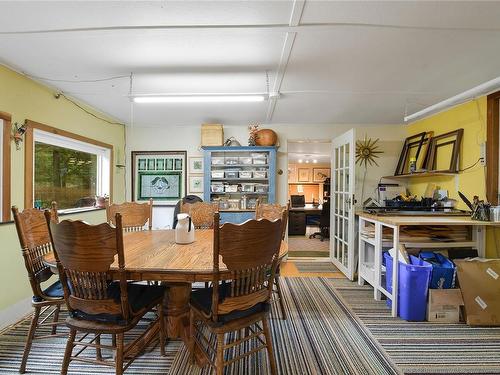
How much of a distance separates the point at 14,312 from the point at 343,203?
399cm

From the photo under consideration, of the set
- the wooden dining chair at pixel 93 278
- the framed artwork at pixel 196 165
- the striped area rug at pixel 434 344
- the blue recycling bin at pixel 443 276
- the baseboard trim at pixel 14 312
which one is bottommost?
the striped area rug at pixel 434 344

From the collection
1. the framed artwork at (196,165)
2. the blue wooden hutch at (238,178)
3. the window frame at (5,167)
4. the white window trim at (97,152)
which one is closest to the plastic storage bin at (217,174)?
the blue wooden hutch at (238,178)

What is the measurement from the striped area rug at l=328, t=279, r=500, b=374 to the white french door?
1001 mm

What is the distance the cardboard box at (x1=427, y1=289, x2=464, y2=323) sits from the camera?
2.38 meters

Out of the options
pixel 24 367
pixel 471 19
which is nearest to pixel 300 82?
pixel 471 19

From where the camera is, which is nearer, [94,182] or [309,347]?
[309,347]

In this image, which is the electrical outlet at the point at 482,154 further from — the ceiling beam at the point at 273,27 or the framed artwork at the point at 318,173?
the framed artwork at the point at 318,173

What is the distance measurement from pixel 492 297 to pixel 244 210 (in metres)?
3.00

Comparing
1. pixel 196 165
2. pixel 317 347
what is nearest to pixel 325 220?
pixel 196 165

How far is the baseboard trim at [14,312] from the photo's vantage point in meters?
2.27

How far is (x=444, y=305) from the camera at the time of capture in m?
2.39

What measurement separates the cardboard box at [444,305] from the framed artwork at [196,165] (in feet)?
11.7

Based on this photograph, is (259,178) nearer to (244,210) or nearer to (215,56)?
(244,210)

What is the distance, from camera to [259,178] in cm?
425
